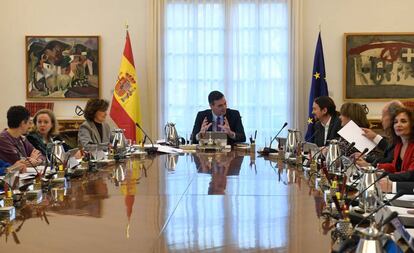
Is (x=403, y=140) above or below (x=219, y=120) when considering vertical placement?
below

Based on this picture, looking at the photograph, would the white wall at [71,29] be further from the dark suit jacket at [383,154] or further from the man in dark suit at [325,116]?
the dark suit jacket at [383,154]

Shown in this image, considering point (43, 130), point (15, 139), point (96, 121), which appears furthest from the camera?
point (96, 121)

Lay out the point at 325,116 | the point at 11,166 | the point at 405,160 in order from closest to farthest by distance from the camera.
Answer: the point at 11,166
the point at 405,160
the point at 325,116

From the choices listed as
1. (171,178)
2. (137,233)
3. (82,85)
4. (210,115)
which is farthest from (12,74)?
(137,233)

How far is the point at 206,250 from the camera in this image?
5.63 feet

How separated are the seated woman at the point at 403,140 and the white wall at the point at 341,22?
349 cm

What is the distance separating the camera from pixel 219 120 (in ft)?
19.2

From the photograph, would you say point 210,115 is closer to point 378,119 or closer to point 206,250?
point 378,119

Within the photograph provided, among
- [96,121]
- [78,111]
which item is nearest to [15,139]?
[96,121]

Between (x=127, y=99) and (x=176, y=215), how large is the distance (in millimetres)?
4830

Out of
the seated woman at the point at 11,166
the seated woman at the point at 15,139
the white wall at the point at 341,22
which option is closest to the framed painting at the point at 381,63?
the white wall at the point at 341,22

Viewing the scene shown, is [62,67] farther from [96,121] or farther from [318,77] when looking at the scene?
[318,77]

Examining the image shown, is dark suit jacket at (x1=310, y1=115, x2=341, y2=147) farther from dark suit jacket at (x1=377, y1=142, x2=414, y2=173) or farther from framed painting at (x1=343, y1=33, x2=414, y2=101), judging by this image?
framed painting at (x1=343, y1=33, x2=414, y2=101)

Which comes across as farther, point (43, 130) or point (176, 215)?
point (43, 130)
